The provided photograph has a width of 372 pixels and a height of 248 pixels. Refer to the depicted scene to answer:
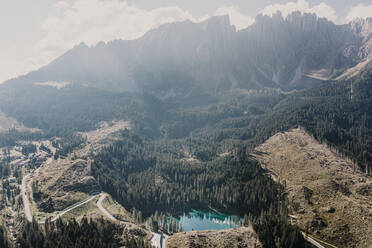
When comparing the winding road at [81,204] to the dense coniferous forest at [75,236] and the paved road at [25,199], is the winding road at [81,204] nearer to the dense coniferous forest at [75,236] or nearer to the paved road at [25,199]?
the paved road at [25,199]

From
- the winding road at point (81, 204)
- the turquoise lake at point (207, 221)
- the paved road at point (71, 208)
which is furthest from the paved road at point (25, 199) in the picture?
the turquoise lake at point (207, 221)

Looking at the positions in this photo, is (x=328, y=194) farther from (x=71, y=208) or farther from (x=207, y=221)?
(x=71, y=208)

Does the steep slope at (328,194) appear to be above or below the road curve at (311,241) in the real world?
above

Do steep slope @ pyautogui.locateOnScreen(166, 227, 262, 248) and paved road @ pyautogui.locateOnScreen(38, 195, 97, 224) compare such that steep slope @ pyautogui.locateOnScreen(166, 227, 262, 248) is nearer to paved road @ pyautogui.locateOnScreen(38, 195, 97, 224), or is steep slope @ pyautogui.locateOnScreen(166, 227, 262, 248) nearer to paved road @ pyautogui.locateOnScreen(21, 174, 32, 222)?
paved road @ pyautogui.locateOnScreen(38, 195, 97, 224)

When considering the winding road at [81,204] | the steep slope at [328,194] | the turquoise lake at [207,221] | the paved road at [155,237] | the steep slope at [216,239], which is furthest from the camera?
the turquoise lake at [207,221]

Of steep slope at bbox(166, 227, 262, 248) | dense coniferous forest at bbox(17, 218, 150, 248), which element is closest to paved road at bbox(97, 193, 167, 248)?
steep slope at bbox(166, 227, 262, 248)
